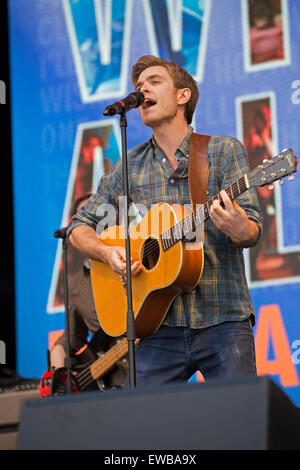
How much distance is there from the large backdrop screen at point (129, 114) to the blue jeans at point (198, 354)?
4.95ft

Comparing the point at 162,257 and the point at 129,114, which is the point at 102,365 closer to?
the point at 162,257

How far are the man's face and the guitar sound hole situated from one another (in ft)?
1.92

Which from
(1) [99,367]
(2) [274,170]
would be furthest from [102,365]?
(2) [274,170]

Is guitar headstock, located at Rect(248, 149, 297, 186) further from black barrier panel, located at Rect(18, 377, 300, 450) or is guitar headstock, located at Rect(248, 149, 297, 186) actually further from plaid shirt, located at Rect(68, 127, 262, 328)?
black barrier panel, located at Rect(18, 377, 300, 450)

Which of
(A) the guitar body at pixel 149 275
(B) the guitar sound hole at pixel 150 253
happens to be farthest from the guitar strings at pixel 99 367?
Answer: (B) the guitar sound hole at pixel 150 253

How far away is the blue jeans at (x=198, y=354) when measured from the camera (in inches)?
106

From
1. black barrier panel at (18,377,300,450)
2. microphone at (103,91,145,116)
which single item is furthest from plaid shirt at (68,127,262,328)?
black barrier panel at (18,377,300,450)

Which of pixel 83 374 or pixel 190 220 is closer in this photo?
pixel 190 220

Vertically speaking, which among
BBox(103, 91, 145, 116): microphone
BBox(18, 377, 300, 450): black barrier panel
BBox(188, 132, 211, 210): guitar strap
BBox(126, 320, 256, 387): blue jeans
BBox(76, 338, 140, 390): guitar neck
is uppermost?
BBox(103, 91, 145, 116): microphone

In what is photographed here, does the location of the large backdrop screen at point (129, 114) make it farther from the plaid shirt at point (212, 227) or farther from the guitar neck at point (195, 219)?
the guitar neck at point (195, 219)

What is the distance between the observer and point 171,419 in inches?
64.0

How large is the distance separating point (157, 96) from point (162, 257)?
83 cm

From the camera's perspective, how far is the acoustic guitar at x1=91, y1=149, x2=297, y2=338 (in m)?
2.66

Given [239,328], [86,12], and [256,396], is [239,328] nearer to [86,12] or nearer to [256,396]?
[256,396]
